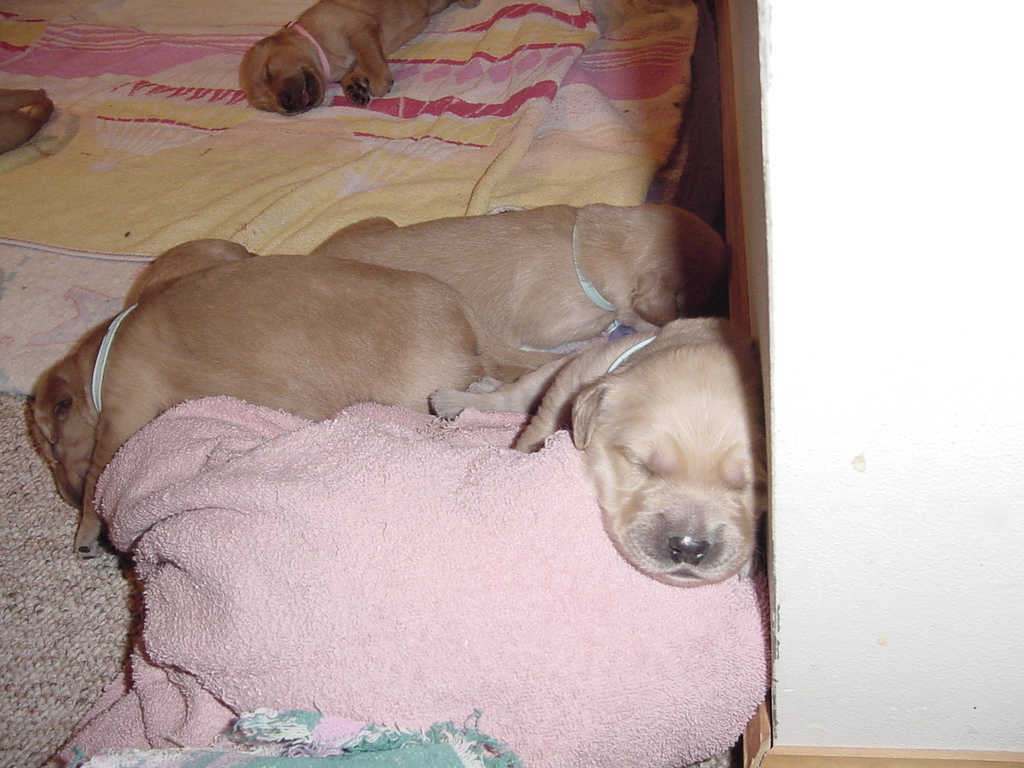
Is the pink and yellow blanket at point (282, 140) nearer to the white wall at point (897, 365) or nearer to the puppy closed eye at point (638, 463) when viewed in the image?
the puppy closed eye at point (638, 463)

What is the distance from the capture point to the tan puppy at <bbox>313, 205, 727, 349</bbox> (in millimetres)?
2648

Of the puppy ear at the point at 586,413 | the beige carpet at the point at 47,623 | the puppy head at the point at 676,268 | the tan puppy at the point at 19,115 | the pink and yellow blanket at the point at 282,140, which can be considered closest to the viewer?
the puppy ear at the point at 586,413

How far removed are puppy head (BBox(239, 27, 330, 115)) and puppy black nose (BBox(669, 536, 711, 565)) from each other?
3.17 metres

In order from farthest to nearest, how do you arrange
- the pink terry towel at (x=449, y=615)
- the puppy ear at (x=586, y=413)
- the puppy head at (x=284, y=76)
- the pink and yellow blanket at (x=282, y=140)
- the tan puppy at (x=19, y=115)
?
the puppy head at (x=284, y=76) < the tan puppy at (x=19, y=115) < the pink and yellow blanket at (x=282, y=140) < the puppy ear at (x=586, y=413) < the pink terry towel at (x=449, y=615)

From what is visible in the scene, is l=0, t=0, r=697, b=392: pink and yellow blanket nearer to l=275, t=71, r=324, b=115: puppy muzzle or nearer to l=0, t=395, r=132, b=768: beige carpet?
l=275, t=71, r=324, b=115: puppy muzzle

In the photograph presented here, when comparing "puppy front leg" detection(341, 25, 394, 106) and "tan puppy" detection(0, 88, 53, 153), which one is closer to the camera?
"tan puppy" detection(0, 88, 53, 153)

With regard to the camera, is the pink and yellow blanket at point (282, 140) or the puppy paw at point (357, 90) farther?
the puppy paw at point (357, 90)

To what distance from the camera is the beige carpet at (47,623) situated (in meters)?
1.83

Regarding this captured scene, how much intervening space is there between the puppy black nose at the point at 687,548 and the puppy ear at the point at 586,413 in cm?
25

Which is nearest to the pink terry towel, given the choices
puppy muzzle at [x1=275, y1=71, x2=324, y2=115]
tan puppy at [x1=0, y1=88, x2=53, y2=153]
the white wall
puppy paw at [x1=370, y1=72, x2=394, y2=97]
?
the white wall

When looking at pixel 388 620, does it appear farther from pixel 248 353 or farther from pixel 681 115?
pixel 681 115

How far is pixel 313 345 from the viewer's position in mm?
2039

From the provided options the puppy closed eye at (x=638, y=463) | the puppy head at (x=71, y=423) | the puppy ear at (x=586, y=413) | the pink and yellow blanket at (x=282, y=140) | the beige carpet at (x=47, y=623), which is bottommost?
the beige carpet at (x=47, y=623)

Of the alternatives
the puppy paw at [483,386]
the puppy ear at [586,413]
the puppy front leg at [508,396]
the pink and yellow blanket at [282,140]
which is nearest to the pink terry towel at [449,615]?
the puppy ear at [586,413]
